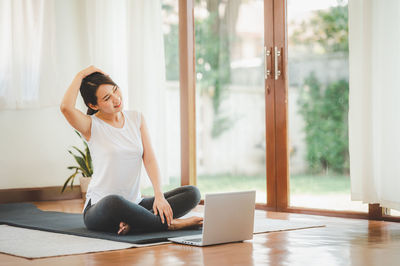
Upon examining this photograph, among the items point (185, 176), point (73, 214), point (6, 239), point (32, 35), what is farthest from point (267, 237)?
point (32, 35)

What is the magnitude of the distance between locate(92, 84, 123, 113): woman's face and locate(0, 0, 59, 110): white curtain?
2008 mm

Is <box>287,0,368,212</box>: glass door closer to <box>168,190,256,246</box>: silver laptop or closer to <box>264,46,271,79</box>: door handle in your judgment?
<box>264,46,271,79</box>: door handle


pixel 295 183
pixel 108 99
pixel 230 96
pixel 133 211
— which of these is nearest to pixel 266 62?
pixel 230 96

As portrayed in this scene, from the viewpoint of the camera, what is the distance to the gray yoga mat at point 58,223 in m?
2.74

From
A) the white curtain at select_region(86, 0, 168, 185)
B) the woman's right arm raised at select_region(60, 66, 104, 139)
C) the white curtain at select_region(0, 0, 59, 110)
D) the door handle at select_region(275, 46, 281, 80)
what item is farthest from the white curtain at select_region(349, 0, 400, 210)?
the white curtain at select_region(0, 0, 59, 110)

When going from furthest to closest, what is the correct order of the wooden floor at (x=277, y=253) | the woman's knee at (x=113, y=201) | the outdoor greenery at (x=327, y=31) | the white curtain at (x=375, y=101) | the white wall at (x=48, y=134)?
the white wall at (x=48, y=134)
the outdoor greenery at (x=327, y=31)
the white curtain at (x=375, y=101)
the woman's knee at (x=113, y=201)
the wooden floor at (x=277, y=253)

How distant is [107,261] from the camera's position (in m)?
2.29

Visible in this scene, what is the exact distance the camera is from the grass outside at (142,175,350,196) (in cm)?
373

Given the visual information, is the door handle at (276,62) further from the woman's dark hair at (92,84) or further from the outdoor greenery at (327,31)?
the woman's dark hair at (92,84)

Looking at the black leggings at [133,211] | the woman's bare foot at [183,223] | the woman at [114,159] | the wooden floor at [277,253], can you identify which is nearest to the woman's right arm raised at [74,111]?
the woman at [114,159]

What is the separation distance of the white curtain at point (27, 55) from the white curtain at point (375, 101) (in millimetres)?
2462

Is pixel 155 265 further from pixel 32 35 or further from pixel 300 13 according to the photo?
pixel 32 35

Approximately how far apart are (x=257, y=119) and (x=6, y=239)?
1.92 metres

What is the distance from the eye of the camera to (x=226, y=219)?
2.58 meters
